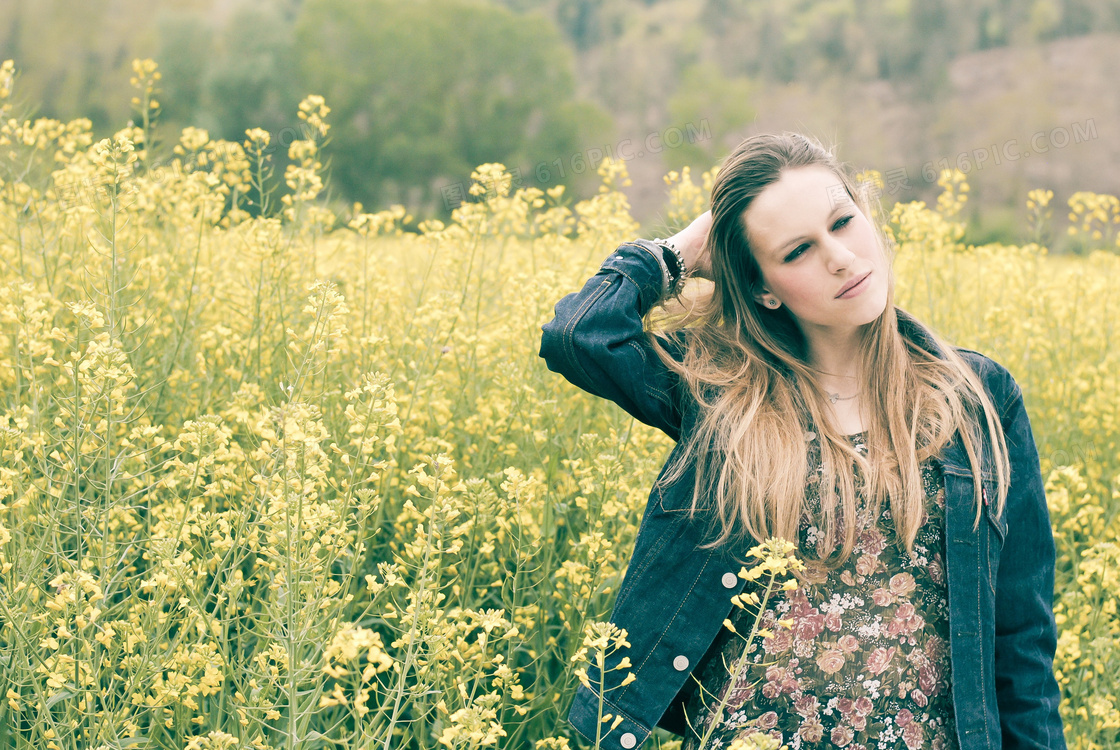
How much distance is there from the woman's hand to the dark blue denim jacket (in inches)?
9.1

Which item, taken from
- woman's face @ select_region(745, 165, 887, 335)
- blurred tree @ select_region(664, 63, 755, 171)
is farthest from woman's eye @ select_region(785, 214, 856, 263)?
blurred tree @ select_region(664, 63, 755, 171)

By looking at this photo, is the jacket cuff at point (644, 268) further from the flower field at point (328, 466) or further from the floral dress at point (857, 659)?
the floral dress at point (857, 659)

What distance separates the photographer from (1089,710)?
2.32m

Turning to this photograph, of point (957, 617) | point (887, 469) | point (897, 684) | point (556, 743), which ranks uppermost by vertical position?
point (887, 469)

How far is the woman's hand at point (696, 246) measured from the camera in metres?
2.08

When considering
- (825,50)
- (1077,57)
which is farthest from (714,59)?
(1077,57)

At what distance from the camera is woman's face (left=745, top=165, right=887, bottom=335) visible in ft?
5.91

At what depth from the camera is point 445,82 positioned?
105 ft

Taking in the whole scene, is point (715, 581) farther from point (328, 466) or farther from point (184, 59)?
point (184, 59)

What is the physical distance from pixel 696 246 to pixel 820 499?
2.28ft

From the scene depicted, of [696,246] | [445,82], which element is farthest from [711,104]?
[696,246]

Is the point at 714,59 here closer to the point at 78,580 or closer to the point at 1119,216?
the point at 1119,216

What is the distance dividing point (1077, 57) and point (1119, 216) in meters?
29.0

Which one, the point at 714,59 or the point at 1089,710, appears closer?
the point at 1089,710
